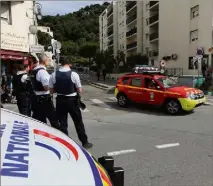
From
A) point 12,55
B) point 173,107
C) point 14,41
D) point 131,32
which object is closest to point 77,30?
point 131,32

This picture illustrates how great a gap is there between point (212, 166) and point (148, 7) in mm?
42639

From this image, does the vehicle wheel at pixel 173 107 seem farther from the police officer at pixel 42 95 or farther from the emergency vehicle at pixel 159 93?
the police officer at pixel 42 95

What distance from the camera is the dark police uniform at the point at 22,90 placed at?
748 centimetres

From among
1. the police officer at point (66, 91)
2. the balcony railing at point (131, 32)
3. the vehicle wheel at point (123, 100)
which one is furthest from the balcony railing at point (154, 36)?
the police officer at point (66, 91)

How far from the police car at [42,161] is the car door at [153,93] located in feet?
31.9

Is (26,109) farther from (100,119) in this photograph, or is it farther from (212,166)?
(212,166)

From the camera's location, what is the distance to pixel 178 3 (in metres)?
34.2

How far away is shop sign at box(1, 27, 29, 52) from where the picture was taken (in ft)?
55.7

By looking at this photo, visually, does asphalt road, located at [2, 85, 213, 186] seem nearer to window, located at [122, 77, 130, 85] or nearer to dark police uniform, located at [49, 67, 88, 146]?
dark police uniform, located at [49, 67, 88, 146]

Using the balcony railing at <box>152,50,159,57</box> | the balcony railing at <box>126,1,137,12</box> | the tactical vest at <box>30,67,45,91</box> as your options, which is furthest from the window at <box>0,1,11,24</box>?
the balcony railing at <box>126,1,137,12</box>

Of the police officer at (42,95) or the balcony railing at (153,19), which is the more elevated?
the balcony railing at (153,19)

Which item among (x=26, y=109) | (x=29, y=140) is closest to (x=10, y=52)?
(x=26, y=109)

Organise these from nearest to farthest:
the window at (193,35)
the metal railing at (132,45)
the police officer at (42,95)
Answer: the police officer at (42,95), the window at (193,35), the metal railing at (132,45)

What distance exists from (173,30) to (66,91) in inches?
1231
